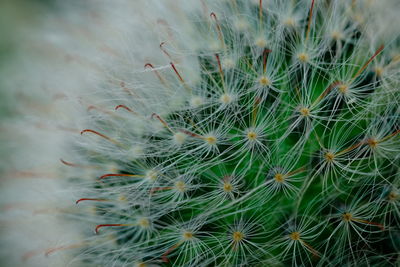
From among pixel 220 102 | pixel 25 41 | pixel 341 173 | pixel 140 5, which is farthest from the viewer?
pixel 25 41

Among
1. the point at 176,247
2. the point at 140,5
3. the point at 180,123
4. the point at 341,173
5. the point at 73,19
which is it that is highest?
the point at 73,19

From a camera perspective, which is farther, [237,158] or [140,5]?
[140,5]

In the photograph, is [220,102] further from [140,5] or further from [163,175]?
[140,5]

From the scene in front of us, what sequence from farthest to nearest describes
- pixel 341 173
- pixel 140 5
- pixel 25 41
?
1. pixel 25 41
2. pixel 140 5
3. pixel 341 173

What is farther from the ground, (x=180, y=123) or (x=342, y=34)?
(x=342, y=34)

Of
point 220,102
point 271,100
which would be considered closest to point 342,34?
point 271,100

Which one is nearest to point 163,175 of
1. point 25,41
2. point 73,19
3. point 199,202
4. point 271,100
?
point 199,202

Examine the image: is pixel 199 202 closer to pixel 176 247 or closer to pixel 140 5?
pixel 176 247
